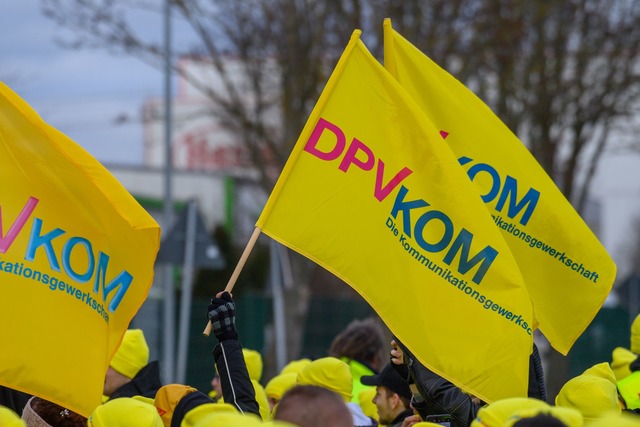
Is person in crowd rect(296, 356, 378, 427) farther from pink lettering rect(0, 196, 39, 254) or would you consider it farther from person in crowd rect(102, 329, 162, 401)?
pink lettering rect(0, 196, 39, 254)

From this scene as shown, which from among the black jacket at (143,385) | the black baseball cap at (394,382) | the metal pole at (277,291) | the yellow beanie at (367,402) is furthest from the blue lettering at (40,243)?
the metal pole at (277,291)

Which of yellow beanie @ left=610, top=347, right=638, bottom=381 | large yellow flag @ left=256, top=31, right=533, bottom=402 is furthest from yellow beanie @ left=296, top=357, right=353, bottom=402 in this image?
yellow beanie @ left=610, top=347, right=638, bottom=381

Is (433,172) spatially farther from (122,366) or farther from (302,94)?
(302,94)

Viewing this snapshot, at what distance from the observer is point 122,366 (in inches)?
306

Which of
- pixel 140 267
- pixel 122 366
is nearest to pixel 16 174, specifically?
pixel 140 267

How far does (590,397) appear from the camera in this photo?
637cm

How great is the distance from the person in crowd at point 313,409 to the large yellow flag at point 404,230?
1.76 meters

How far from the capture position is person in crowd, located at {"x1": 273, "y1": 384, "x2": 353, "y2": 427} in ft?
15.3

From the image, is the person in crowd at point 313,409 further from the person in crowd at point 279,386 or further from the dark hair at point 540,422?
the person in crowd at point 279,386

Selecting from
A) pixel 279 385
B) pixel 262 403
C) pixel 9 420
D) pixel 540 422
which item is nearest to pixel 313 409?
→ pixel 540 422

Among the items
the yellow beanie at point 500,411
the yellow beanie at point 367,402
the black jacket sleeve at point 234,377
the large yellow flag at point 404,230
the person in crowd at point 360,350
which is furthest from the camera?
the person in crowd at point 360,350

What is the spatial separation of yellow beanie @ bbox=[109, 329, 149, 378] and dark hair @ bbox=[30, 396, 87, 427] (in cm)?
127

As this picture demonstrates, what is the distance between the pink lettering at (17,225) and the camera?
6.43m

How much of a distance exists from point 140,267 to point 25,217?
63cm
